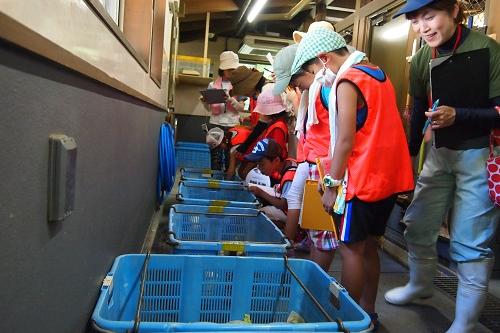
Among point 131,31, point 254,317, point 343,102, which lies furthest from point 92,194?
point 131,31

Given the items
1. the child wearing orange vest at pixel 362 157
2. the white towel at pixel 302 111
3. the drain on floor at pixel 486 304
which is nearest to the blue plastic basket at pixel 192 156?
the white towel at pixel 302 111

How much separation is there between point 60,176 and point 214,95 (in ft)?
11.8

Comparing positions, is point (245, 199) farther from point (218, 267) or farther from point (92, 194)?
point (92, 194)

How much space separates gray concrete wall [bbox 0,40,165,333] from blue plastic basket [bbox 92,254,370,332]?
0.56ft

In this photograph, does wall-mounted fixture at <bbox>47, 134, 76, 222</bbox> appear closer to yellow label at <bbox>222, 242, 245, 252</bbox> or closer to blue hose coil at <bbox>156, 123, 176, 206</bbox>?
yellow label at <bbox>222, 242, 245, 252</bbox>

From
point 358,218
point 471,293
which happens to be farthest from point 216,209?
point 471,293

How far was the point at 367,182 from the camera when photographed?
55.6 inches

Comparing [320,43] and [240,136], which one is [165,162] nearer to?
[240,136]

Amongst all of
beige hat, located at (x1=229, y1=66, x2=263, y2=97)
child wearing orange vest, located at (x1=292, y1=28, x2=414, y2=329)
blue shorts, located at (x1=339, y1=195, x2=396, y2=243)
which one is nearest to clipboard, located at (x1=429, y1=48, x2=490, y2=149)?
child wearing orange vest, located at (x1=292, y1=28, x2=414, y2=329)

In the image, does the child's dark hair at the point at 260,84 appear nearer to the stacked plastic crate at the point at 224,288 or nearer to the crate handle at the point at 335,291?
the stacked plastic crate at the point at 224,288

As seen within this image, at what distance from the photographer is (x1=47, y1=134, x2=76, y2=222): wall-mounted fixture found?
2.05 feet

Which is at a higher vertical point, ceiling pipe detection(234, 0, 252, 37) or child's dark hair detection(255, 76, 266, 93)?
ceiling pipe detection(234, 0, 252, 37)

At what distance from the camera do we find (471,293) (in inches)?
62.1

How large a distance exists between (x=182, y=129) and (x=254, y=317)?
15.4 feet
